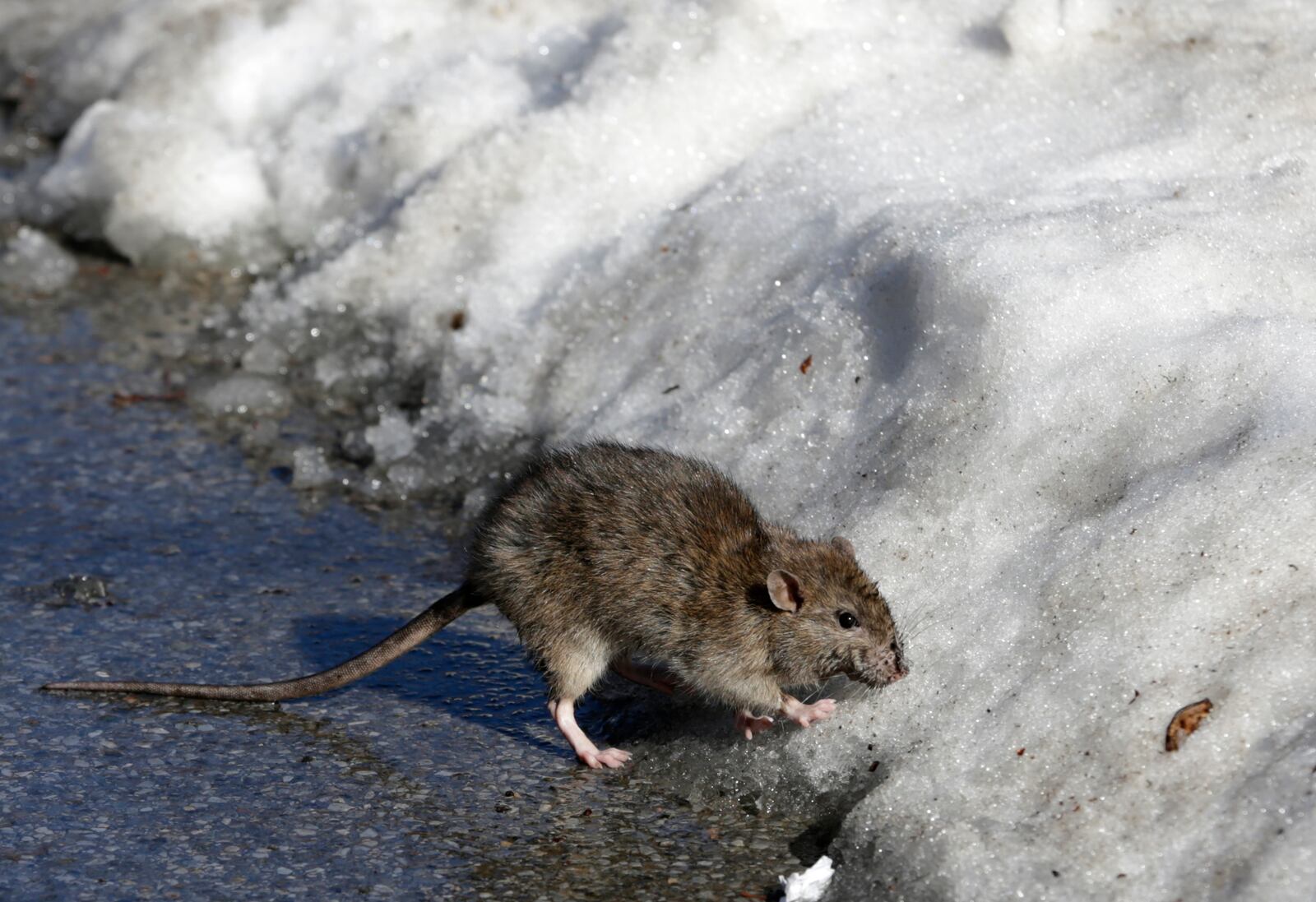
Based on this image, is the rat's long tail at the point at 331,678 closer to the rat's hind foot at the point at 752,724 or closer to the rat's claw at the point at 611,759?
the rat's claw at the point at 611,759

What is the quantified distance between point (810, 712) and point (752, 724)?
188 millimetres

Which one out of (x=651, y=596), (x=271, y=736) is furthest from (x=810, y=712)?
(x=271, y=736)

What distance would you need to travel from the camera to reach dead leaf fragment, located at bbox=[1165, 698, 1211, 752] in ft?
12.2

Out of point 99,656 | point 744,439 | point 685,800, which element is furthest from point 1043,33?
point 99,656

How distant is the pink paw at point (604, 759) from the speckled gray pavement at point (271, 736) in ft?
0.14

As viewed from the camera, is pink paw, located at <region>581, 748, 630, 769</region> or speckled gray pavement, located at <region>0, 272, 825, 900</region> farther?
pink paw, located at <region>581, 748, 630, 769</region>

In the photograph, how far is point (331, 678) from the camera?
4.75 meters

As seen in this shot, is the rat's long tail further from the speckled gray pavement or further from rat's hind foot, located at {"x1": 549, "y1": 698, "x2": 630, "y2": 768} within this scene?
rat's hind foot, located at {"x1": 549, "y1": 698, "x2": 630, "y2": 768}

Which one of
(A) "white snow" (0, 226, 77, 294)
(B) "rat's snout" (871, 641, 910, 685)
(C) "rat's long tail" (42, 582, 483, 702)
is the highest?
(C) "rat's long tail" (42, 582, 483, 702)

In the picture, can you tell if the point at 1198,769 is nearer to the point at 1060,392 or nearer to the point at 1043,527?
the point at 1043,527

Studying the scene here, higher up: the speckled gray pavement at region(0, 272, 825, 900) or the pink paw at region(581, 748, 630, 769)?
the speckled gray pavement at region(0, 272, 825, 900)

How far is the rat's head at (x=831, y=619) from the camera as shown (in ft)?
14.4

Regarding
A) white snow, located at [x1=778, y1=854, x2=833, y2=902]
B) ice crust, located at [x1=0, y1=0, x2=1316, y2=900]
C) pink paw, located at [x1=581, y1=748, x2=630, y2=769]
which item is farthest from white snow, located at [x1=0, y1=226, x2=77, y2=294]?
white snow, located at [x1=778, y1=854, x2=833, y2=902]

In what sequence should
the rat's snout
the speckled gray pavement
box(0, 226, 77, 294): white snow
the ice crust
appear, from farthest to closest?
box(0, 226, 77, 294): white snow
the rat's snout
the speckled gray pavement
the ice crust
